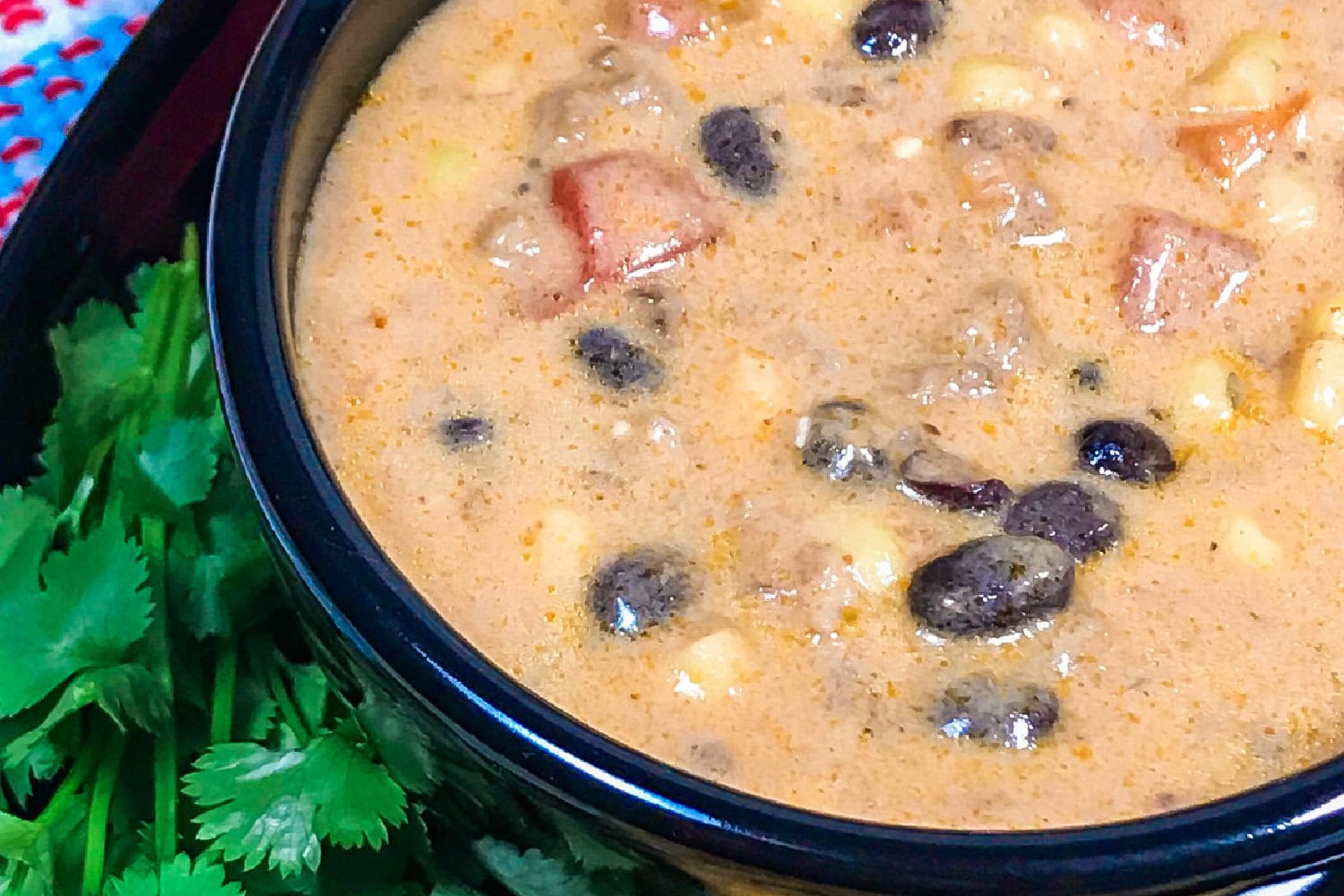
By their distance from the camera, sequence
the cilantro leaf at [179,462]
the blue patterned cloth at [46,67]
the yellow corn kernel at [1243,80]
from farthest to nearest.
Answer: the blue patterned cloth at [46,67] < the yellow corn kernel at [1243,80] < the cilantro leaf at [179,462]

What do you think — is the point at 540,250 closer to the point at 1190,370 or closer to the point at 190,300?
the point at 190,300

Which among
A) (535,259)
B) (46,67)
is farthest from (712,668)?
(46,67)

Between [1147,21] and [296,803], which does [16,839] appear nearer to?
[296,803]

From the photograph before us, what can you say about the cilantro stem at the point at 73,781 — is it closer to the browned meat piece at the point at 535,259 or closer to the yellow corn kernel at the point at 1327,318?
the browned meat piece at the point at 535,259

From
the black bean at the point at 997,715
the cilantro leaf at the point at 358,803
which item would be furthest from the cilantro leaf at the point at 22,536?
the black bean at the point at 997,715

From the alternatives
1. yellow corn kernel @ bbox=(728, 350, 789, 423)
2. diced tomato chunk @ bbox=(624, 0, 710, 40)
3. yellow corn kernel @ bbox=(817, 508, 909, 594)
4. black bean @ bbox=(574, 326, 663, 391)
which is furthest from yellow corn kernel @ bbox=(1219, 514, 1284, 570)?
diced tomato chunk @ bbox=(624, 0, 710, 40)

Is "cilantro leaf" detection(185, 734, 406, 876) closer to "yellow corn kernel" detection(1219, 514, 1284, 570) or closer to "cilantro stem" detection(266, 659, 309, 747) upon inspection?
"cilantro stem" detection(266, 659, 309, 747)

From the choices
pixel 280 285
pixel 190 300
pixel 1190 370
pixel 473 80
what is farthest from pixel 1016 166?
pixel 190 300
